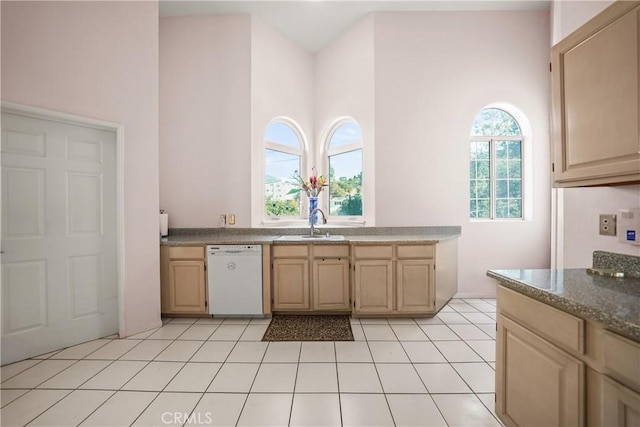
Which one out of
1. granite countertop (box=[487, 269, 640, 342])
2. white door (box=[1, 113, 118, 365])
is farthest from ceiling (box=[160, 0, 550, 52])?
granite countertop (box=[487, 269, 640, 342])

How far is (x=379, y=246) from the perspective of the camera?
3053 mm

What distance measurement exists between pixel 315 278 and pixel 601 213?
241cm

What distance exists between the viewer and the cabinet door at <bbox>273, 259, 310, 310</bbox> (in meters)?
3.14

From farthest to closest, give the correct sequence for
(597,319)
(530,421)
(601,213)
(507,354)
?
(601,213) → (507,354) → (530,421) → (597,319)

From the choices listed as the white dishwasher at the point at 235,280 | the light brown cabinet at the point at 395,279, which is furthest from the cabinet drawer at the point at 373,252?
the white dishwasher at the point at 235,280

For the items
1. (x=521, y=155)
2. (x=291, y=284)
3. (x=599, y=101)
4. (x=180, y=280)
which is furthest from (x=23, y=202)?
(x=521, y=155)

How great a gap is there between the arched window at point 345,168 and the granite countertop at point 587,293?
Answer: 2581mm

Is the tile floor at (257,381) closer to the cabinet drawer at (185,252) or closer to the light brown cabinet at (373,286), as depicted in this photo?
the light brown cabinet at (373,286)

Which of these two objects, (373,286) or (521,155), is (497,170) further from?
(373,286)

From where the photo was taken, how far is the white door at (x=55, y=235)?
2201mm

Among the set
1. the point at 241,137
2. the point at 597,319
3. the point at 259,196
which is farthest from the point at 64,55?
the point at 597,319

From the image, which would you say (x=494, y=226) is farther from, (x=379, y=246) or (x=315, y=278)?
(x=315, y=278)

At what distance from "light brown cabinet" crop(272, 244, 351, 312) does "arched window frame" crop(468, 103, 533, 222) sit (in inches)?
81.2

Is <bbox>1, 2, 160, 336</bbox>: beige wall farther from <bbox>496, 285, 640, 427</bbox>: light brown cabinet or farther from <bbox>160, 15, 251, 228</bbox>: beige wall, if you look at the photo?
<bbox>496, 285, 640, 427</bbox>: light brown cabinet
